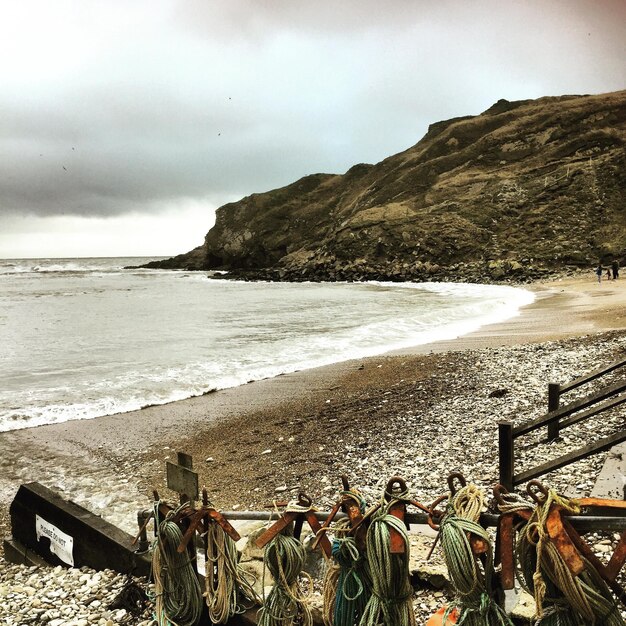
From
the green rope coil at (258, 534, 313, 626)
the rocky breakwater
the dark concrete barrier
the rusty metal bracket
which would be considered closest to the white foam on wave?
the dark concrete barrier

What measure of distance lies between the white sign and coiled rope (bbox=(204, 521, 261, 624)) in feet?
7.16

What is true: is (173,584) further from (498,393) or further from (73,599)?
(498,393)

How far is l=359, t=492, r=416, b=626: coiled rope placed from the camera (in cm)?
308

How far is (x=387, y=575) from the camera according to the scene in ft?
10.2

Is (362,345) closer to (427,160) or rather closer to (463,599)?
(463,599)

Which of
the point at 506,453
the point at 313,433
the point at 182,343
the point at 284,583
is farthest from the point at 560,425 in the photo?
the point at 182,343

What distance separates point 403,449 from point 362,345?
1218 centimetres

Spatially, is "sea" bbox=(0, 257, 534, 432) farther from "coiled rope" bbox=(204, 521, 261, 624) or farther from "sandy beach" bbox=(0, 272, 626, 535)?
"coiled rope" bbox=(204, 521, 261, 624)

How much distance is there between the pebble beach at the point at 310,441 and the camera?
243 inches

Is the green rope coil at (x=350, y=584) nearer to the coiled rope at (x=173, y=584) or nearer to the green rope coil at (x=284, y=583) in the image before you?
the green rope coil at (x=284, y=583)

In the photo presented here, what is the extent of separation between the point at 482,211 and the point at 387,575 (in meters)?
72.8

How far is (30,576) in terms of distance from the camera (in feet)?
17.9

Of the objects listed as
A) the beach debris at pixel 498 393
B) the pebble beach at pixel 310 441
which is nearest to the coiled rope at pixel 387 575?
the pebble beach at pixel 310 441

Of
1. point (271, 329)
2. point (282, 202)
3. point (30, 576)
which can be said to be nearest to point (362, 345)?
point (271, 329)
